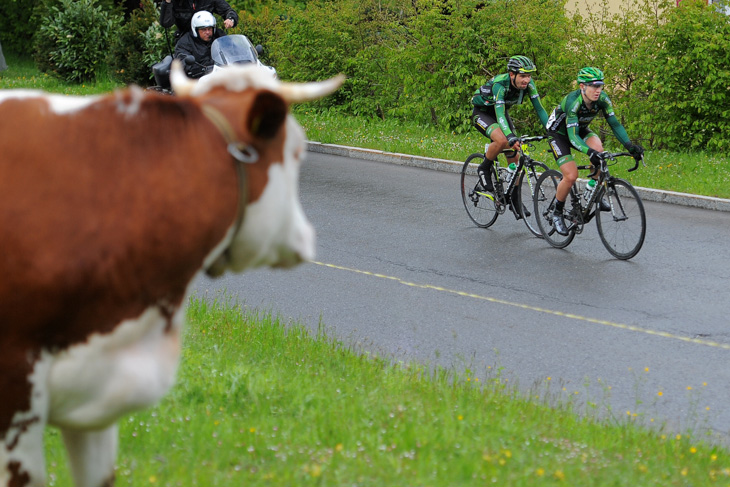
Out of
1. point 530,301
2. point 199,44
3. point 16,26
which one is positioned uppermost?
point 199,44

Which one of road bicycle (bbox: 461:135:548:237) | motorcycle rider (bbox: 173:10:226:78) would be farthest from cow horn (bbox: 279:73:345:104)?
motorcycle rider (bbox: 173:10:226:78)

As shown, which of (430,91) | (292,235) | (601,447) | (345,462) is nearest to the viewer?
(292,235)

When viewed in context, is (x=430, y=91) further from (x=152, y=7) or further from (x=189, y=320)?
(x=189, y=320)

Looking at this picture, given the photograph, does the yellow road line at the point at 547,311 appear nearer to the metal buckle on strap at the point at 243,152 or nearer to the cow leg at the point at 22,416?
the metal buckle on strap at the point at 243,152

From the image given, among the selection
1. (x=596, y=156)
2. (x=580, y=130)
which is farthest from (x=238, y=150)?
(x=580, y=130)

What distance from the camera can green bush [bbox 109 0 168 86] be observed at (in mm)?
23616

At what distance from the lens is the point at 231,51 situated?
46.3ft

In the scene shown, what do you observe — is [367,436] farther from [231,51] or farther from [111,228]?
[231,51]

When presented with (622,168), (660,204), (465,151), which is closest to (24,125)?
(660,204)

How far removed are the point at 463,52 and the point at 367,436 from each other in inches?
592

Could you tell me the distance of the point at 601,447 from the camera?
5102mm

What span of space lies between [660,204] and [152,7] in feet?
51.0

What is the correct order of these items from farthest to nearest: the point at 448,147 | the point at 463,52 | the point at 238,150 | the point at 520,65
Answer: the point at 463,52, the point at 448,147, the point at 520,65, the point at 238,150

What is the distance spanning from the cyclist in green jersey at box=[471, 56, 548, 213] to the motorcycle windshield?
3781 millimetres
